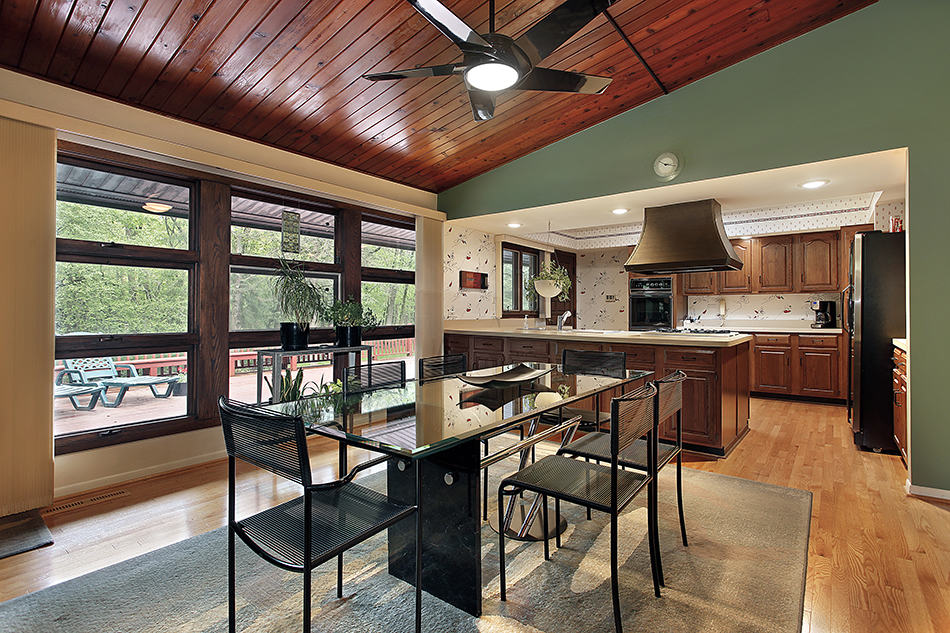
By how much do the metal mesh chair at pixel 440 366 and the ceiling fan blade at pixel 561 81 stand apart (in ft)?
→ 5.44

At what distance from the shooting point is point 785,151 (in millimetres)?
3273

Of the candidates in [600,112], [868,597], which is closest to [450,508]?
[868,597]

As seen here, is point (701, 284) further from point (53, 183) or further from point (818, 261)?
point (53, 183)

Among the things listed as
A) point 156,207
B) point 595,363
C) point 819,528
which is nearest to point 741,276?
point 595,363

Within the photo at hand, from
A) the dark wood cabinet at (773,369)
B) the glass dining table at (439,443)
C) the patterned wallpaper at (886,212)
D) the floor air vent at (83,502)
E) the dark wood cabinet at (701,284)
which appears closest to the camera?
the glass dining table at (439,443)

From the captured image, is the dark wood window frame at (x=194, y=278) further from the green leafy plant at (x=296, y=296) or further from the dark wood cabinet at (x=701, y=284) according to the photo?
the dark wood cabinet at (x=701, y=284)

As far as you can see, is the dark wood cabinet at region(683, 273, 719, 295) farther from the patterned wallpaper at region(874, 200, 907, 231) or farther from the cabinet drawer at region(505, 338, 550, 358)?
the cabinet drawer at region(505, 338, 550, 358)

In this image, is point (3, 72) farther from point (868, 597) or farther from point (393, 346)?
point (868, 597)

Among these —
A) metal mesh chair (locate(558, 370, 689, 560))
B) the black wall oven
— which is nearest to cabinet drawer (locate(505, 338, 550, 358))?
metal mesh chair (locate(558, 370, 689, 560))

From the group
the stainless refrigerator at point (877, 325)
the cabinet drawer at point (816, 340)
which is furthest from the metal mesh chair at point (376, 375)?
the cabinet drawer at point (816, 340)

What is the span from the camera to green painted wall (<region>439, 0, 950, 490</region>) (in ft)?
9.37

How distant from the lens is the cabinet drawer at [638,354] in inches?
156

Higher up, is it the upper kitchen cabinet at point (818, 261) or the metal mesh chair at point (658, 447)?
the upper kitchen cabinet at point (818, 261)

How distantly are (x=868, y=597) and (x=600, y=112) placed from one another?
356 centimetres
